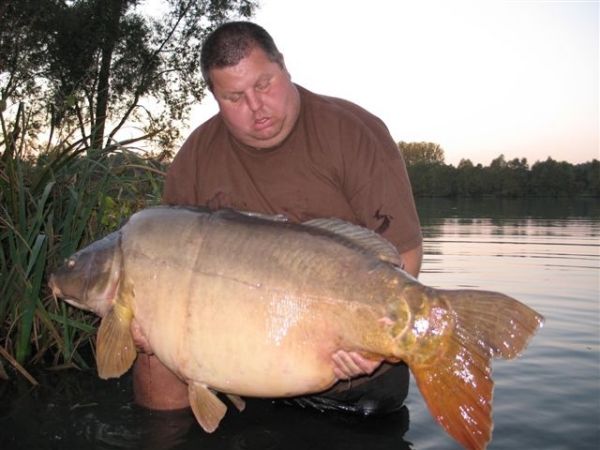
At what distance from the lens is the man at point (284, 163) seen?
2703 millimetres

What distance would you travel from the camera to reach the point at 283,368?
2174mm

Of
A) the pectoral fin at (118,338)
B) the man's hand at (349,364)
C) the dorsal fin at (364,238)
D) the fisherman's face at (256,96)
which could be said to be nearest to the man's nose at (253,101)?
the fisherman's face at (256,96)

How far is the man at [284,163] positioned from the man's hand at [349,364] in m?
0.60

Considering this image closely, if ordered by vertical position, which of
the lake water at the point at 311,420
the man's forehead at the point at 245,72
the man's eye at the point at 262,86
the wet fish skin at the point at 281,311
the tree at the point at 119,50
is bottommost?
the lake water at the point at 311,420

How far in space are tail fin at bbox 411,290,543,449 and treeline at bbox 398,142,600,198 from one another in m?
54.1

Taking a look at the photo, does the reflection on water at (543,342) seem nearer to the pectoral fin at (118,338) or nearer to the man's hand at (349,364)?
the man's hand at (349,364)

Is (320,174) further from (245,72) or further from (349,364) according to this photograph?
(349,364)

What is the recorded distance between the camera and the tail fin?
6.45ft

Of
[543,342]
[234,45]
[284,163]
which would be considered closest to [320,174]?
[284,163]

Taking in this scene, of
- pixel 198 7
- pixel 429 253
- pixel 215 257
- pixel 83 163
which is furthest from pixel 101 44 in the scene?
pixel 215 257

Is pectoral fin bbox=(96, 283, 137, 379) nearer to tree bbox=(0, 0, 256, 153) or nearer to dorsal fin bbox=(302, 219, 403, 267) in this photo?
dorsal fin bbox=(302, 219, 403, 267)

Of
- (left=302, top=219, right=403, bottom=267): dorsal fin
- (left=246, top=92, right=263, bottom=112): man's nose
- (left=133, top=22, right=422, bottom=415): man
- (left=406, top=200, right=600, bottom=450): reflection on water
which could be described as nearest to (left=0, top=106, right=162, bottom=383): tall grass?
(left=133, top=22, right=422, bottom=415): man

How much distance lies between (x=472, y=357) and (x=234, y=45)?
5.28 ft

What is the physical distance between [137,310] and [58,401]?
151 cm
